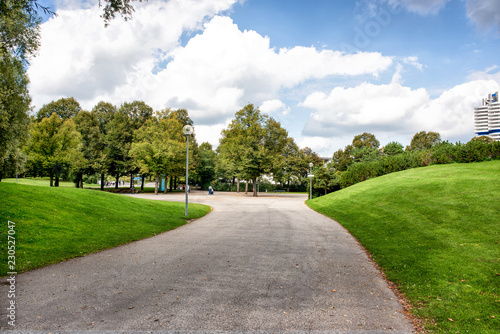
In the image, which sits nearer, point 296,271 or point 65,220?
point 296,271

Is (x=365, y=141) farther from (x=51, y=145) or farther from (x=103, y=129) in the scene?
(x=51, y=145)

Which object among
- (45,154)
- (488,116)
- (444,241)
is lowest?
(444,241)

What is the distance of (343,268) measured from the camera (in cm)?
643

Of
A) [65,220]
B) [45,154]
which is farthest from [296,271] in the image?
[45,154]

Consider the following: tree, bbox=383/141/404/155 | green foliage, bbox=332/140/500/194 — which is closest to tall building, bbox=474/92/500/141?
tree, bbox=383/141/404/155

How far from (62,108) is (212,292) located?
185 feet

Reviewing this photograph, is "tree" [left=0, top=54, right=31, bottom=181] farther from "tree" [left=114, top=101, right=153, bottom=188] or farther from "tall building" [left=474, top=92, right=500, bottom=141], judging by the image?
"tall building" [left=474, top=92, right=500, bottom=141]

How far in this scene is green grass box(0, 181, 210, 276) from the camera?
6754 millimetres

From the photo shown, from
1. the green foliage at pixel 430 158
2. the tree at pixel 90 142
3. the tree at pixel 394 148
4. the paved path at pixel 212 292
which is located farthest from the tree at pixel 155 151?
the tree at pixel 394 148

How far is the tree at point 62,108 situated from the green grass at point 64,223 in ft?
143

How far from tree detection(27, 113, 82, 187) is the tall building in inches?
8571

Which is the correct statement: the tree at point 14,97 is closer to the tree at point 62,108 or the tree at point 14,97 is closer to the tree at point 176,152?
the tree at point 176,152

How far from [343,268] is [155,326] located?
472 centimetres

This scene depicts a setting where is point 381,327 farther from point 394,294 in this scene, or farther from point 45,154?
point 45,154
